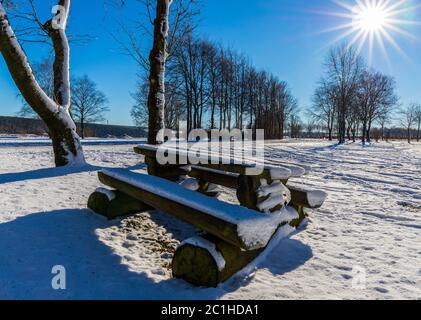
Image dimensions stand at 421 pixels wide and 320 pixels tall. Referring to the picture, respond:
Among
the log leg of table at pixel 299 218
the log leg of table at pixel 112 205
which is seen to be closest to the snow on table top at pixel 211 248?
the log leg of table at pixel 112 205

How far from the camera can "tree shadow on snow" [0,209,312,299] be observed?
2246 millimetres

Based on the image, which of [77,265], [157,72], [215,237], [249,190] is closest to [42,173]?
[157,72]

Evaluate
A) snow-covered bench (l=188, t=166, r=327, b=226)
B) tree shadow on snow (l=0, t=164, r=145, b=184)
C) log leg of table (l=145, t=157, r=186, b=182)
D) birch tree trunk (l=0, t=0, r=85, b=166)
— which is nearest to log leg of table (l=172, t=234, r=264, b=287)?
snow-covered bench (l=188, t=166, r=327, b=226)

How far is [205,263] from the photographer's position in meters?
2.39

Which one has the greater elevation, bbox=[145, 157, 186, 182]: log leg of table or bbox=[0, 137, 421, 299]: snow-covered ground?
bbox=[145, 157, 186, 182]: log leg of table

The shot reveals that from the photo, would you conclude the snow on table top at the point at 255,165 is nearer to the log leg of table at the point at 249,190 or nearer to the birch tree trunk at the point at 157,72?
the log leg of table at the point at 249,190

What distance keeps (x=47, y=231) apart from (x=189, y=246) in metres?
1.83

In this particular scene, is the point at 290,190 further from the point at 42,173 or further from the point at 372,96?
the point at 372,96

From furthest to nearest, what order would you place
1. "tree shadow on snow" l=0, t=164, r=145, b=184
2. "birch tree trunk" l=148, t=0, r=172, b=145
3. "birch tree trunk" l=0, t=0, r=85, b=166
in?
"birch tree trunk" l=148, t=0, r=172, b=145 < "birch tree trunk" l=0, t=0, r=85, b=166 < "tree shadow on snow" l=0, t=164, r=145, b=184

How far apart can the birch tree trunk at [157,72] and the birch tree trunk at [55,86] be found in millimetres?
2007

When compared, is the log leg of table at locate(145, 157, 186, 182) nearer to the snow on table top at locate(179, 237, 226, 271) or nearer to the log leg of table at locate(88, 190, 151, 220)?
the log leg of table at locate(88, 190, 151, 220)

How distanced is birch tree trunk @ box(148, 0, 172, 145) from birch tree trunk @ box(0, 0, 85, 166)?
79.0 inches

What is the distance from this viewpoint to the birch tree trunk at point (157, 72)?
780 centimetres
